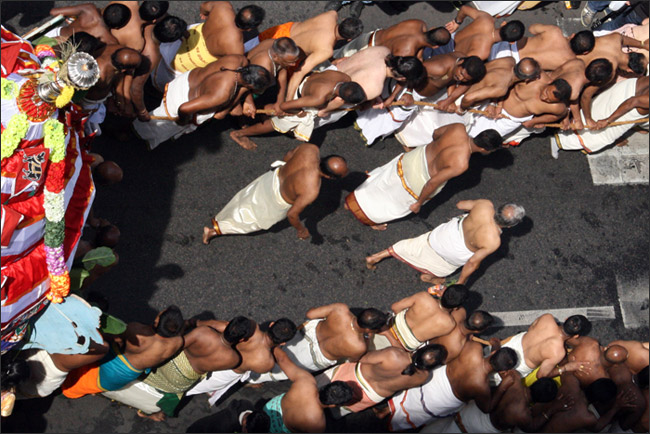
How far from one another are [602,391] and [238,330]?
303 centimetres

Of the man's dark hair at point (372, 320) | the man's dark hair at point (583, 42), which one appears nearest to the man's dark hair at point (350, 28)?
the man's dark hair at point (583, 42)

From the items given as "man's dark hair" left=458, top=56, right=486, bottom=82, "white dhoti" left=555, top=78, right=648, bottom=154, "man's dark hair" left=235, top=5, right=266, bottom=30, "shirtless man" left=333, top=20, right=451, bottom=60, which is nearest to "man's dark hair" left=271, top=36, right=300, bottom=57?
"man's dark hair" left=235, top=5, right=266, bottom=30

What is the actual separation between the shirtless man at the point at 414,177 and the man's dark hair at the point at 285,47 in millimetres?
1416

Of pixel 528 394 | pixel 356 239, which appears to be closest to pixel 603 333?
pixel 528 394

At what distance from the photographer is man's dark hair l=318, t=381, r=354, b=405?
235 inches

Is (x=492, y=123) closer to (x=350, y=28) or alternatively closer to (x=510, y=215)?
(x=510, y=215)

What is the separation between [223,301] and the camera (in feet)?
22.7

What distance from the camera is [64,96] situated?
4871 millimetres

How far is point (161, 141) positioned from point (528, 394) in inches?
154

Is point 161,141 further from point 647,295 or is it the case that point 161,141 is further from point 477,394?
point 647,295

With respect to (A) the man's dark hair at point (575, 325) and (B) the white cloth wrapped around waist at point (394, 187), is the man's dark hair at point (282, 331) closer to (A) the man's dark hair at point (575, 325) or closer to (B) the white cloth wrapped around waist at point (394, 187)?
(B) the white cloth wrapped around waist at point (394, 187)

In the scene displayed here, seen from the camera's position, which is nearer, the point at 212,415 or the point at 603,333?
the point at 212,415

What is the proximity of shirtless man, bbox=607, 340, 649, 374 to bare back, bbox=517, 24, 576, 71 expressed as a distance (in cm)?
276

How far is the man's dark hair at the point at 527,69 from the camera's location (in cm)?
729
